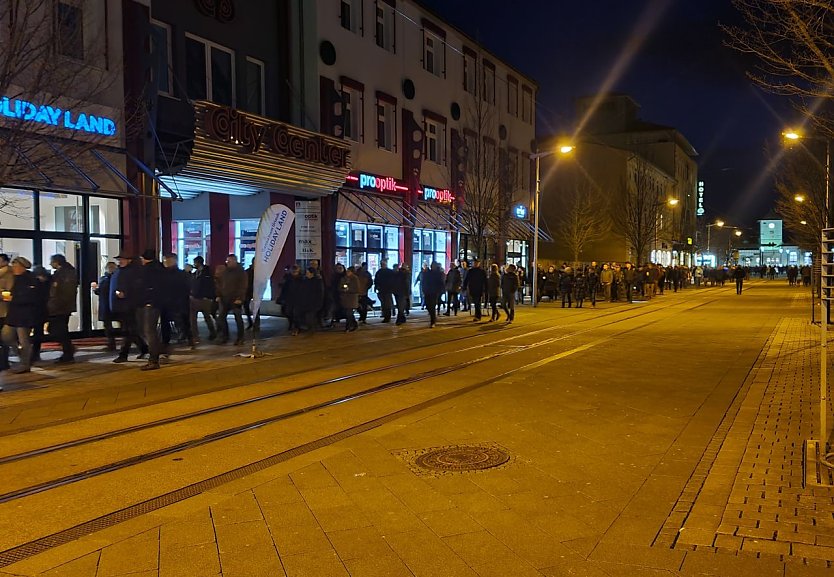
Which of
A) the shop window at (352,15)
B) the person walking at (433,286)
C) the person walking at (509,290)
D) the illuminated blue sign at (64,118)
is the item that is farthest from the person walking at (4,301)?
the shop window at (352,15)

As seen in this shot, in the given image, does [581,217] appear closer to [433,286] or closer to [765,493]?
[433,286]

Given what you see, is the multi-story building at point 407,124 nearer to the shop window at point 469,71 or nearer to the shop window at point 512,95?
the shop window at point 469,71

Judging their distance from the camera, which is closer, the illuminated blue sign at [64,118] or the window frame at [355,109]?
the illuminated blue sign at [64,118]

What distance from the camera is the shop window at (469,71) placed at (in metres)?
31.5

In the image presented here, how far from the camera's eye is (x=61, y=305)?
496 inches

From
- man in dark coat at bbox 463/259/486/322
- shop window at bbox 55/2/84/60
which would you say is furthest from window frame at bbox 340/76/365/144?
shop window at bbox 55/2/84/60

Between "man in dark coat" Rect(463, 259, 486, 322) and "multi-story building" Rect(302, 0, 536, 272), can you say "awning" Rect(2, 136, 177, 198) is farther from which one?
"man in dark coat" Rect(463, 259, 486, 322)

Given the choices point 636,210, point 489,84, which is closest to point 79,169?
point 489,84

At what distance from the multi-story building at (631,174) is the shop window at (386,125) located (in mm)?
22737

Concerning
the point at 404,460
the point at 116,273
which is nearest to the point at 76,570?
the point at 404,460

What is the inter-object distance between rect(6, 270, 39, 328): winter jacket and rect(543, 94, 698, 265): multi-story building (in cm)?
3812

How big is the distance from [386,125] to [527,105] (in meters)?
14.2

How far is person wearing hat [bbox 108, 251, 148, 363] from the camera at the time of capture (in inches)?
448

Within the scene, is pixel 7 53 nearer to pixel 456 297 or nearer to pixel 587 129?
pixel 456 297
